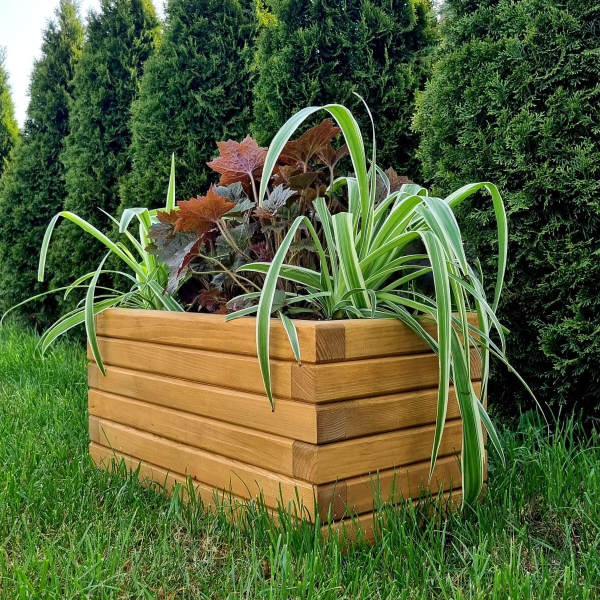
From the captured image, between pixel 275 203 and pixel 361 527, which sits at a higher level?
pixel 275 203

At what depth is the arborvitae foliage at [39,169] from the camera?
534 cm

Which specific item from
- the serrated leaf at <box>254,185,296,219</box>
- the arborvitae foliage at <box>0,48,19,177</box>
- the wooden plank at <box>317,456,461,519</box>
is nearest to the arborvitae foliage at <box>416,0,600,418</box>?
the wooden plank at <box>317,456,461,519</box>

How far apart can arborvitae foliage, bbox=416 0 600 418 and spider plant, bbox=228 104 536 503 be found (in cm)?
68

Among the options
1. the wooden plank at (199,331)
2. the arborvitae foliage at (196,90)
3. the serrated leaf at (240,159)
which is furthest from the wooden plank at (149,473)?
the arborvitae foliage at (196,90)

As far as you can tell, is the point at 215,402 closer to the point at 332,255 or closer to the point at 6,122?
the point at 332,255

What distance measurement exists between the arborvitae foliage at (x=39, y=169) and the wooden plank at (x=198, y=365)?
142 inches

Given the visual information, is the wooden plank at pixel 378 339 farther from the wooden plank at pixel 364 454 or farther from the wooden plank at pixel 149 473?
the wooden plank at pixel 149 473

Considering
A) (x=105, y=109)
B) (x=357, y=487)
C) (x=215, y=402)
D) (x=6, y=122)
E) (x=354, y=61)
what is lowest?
(x=357, y=487)

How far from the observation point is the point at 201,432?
5.38ft

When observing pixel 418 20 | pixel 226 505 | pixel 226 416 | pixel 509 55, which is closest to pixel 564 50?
pixel 509 55

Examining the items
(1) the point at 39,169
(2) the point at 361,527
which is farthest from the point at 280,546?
(1) the point at 39,169

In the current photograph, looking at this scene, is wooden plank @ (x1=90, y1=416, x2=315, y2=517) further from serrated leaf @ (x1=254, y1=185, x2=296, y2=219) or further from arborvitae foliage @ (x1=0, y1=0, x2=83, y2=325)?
arborvitae foliage @ (x1=0, y1=0, x2=83, y2=325)

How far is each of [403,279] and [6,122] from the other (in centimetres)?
765

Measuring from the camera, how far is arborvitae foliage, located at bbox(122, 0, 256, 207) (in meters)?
3.77
